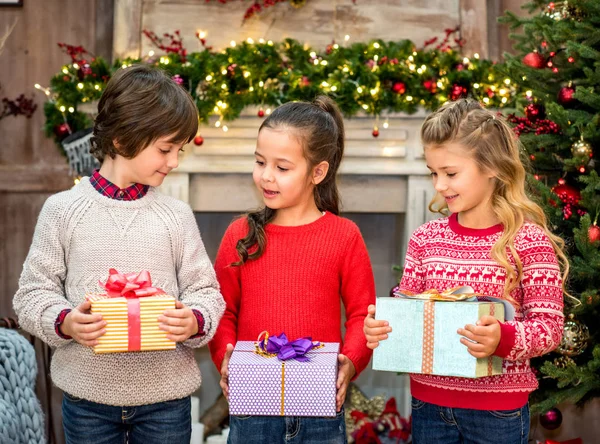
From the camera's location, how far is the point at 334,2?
3.93 meters

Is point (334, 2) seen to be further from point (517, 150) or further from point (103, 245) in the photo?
point (103, 245)

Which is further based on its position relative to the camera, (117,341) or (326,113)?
(326,113)

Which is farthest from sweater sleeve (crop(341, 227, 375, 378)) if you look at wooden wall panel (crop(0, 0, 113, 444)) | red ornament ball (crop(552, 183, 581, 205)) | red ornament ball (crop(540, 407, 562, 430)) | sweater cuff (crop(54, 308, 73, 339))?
wooden wall panel (crop(0, 0, 113, 444))

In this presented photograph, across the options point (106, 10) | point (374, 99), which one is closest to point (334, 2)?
point (374, 99)

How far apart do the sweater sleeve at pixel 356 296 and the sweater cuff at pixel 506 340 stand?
40cm

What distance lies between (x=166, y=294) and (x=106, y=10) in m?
2.65

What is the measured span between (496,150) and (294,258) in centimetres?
61

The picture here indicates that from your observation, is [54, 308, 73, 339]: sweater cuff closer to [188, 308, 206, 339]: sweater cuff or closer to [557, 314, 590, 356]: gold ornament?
[188, 308, 206, 339]: sweater cuff

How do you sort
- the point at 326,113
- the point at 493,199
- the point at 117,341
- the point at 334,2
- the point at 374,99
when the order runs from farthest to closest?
the point at 334,2 → the point at 374,99 → the point at 326,113 → the point at 493,199 → the point at 117,341

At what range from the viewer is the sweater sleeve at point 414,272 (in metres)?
2.06


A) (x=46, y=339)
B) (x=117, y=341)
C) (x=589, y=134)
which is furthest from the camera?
(x=589, y=134)

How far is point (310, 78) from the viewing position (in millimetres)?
3545

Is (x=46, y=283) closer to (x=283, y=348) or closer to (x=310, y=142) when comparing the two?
(x=283, y=348)

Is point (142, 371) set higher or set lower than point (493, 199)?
lower
